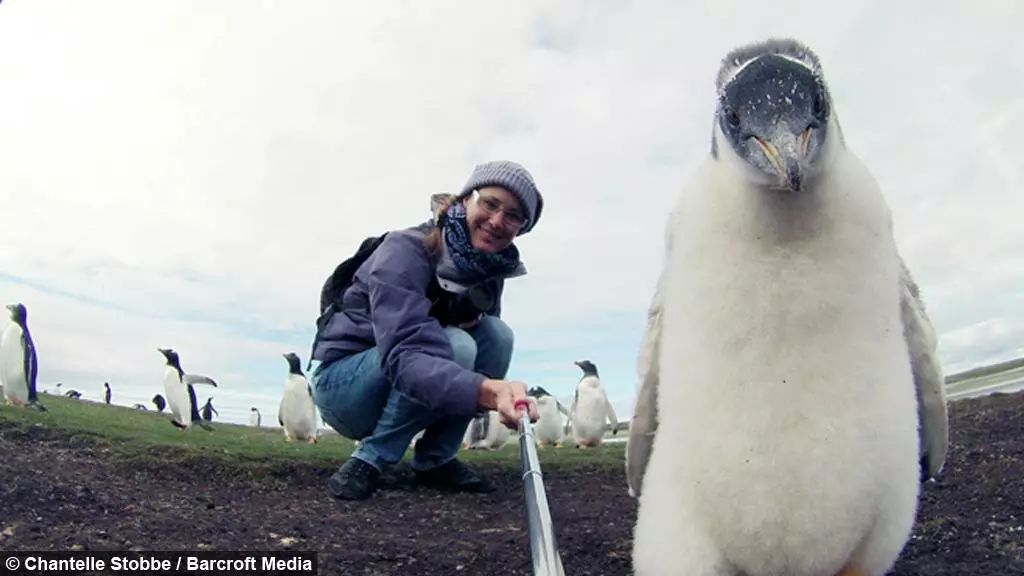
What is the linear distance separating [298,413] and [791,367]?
1042cm

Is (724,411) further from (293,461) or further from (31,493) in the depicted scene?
(293,461)

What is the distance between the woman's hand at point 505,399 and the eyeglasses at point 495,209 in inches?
29.6

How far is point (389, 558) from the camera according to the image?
8.77 feet

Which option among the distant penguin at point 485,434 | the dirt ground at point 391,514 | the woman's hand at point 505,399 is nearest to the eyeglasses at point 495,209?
the woman's hand at point 505,399

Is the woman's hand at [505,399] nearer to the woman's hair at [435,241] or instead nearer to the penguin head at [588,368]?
the woman's hair at [435,241]

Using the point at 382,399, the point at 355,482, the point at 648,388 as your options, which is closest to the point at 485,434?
the point at 355,482

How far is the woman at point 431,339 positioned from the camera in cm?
258

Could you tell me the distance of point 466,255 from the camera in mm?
2996

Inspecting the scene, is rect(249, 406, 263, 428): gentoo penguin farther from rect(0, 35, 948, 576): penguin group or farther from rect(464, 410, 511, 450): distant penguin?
rect(0, 35, 948, 576): penguin group

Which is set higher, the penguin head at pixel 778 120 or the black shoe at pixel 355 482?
the penguin head at pixel 778 120

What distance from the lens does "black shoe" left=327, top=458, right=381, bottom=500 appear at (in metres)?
3.74

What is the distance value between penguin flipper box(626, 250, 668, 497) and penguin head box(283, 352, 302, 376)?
10.8 metres

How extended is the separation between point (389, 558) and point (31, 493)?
5.53ft

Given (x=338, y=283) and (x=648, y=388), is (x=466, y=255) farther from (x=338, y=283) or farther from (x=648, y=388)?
(x=648, y=388)
